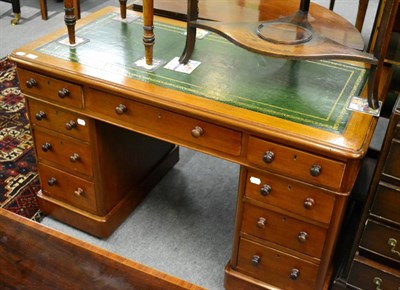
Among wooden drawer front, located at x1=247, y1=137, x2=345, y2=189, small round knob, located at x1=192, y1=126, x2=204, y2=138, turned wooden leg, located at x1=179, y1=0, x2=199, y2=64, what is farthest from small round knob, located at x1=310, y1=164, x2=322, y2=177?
turned wooden leg, located at x1=179, y1=0, x2=199, y2=64

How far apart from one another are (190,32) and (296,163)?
572mm

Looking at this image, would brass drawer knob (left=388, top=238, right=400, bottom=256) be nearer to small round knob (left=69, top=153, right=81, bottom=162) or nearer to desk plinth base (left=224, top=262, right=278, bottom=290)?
desk plinth base (left=224, top=262, right=278, bottom=290)

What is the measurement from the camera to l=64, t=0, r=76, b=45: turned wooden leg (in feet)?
5.53

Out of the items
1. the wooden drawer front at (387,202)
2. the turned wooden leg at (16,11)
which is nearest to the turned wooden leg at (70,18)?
the wooden drawer front at (387,202)

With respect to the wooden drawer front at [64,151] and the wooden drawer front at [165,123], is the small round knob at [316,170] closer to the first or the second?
the wooden drawer front at [165,123]

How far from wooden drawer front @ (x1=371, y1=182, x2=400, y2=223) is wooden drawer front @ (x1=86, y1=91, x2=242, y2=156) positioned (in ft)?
1.37

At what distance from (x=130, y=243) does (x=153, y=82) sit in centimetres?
75

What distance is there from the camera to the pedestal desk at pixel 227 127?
1374mm

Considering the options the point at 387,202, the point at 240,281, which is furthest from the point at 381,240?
the point at 240,281

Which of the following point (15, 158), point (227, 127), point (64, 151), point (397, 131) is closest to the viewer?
point (397, 131)

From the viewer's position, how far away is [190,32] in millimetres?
1622

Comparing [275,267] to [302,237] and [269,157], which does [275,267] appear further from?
[269,157]

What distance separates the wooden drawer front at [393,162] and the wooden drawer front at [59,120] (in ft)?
3.16

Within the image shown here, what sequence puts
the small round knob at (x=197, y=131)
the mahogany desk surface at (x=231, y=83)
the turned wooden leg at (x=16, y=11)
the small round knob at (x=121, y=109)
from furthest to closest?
1. the turned wooden leg at (x=16, y=11)
2. the small round knob at (x=121, y=109)
3. the small round knob at (x=197, y=131)
4. the mahogany desk surface at (x=231, y=83)
